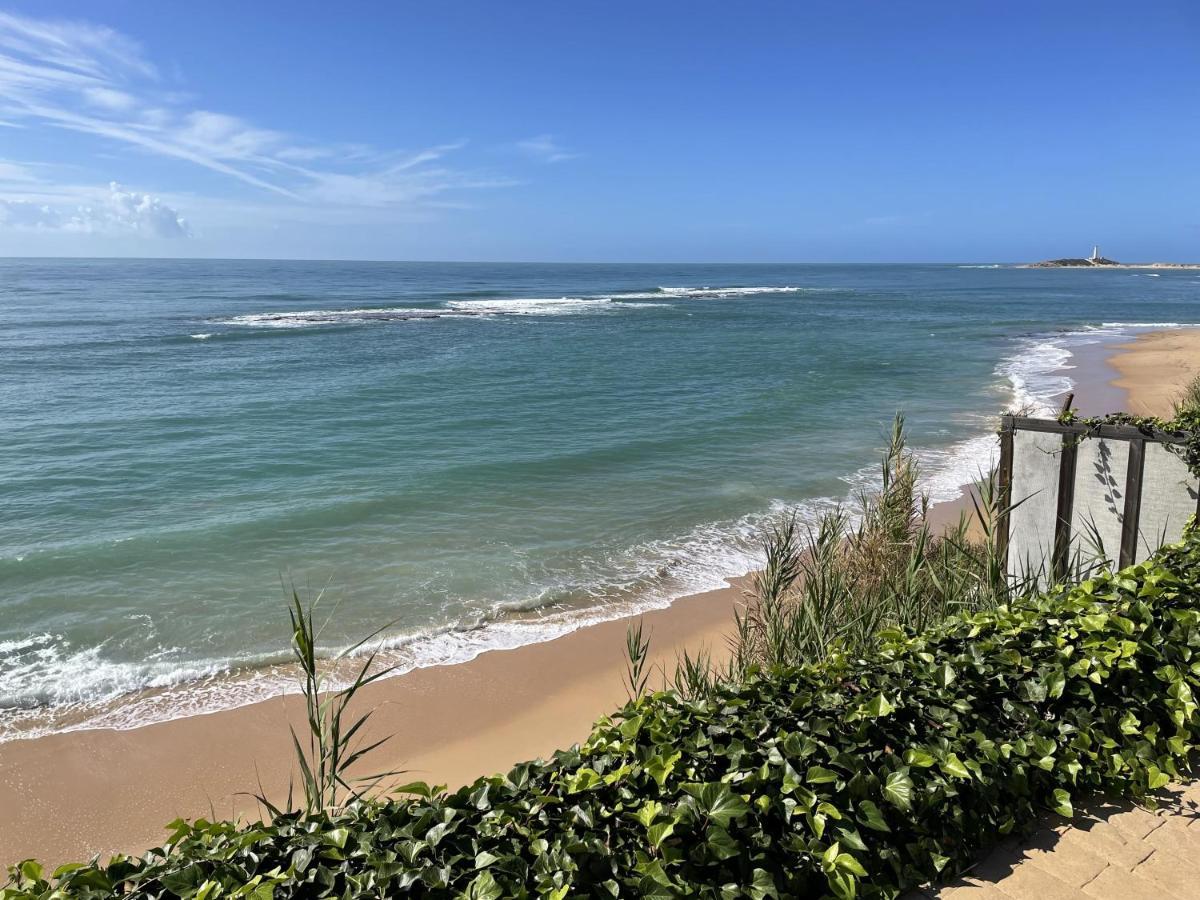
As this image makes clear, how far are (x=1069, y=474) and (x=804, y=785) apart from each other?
4484 mm

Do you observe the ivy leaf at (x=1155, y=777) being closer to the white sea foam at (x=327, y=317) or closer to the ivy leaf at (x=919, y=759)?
the ivy leaf at (x=919, y=759)

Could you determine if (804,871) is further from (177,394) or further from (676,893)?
(177,394)

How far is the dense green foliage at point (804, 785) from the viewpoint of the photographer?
2.48 metres

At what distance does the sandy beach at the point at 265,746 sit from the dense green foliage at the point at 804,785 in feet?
9.07

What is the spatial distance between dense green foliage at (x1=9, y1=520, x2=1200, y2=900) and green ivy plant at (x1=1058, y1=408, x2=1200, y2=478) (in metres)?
1.87

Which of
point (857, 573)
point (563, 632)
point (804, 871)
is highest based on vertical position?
point (804, 871)

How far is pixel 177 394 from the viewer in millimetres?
22422

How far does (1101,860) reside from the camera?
3.24m

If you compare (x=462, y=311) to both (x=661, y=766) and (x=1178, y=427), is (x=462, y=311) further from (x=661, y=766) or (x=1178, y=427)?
(x=661, y=766)

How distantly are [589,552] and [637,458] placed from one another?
518 centimetres

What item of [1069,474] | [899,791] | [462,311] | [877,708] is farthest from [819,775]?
[462,311]

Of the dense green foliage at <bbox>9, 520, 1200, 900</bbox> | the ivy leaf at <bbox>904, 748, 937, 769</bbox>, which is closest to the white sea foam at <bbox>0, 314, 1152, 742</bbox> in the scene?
the dense green foliage at <bbox>9, 520, 1200, 900</bbox>

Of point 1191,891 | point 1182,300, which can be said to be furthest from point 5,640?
point 1182,300

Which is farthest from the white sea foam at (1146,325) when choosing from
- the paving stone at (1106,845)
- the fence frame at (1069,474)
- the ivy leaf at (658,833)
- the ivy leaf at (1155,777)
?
Result: the ivy leaf at (658,833)
